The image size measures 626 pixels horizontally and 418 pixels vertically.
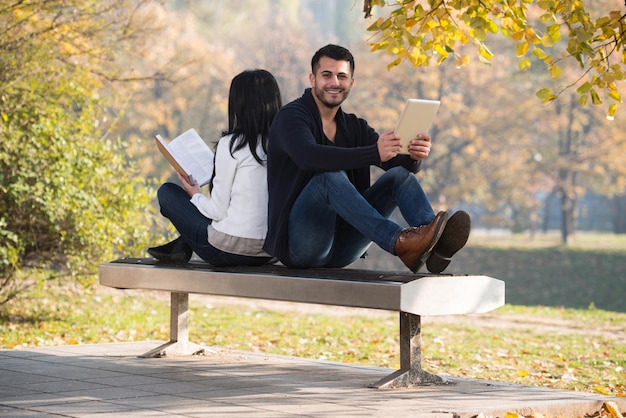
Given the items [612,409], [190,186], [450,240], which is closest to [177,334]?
[190,186]

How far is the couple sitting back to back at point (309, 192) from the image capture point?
495 centimetres

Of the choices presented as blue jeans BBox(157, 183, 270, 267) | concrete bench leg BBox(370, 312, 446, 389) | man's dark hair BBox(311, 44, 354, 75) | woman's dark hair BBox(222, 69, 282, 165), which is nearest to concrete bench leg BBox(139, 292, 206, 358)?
blue jeans BBox(157, 183, 270, 267)

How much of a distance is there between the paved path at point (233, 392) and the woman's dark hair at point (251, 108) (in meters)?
1.31

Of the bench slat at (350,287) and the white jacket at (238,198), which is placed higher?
the white jacket at (238,198)

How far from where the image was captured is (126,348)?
6953 millimetres

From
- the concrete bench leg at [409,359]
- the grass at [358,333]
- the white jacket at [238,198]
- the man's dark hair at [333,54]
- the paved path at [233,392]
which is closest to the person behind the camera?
the paved path at [233,392]

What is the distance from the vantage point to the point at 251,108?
5.87 metres

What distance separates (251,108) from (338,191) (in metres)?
1.10

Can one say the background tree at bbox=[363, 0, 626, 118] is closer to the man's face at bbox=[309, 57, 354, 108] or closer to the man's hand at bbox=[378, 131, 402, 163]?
the man's face at bbox=[309, 57, 354, 108]

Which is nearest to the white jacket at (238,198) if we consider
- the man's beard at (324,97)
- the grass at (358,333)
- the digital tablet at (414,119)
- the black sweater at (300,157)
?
the black sweater at (300,157)

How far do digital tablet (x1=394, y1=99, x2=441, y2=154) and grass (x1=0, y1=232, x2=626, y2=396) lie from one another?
245 cm

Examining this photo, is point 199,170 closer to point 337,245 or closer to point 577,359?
point 337,245

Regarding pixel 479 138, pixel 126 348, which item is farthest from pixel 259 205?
pixel 479 138

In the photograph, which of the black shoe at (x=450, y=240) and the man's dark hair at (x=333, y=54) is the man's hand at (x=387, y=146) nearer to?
the black shoe at (x=450, y=240)
